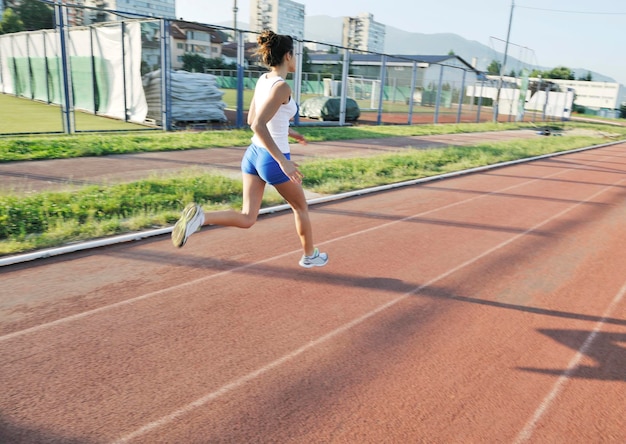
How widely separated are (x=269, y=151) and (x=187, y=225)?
3.09ft

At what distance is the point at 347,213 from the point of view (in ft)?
25.6

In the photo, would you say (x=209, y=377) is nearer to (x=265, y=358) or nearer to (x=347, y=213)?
(x=265, y=358)

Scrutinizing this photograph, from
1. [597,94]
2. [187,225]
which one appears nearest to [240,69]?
[187,225]

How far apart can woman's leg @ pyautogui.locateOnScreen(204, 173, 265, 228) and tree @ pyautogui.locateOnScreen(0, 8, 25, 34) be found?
86.5 feet

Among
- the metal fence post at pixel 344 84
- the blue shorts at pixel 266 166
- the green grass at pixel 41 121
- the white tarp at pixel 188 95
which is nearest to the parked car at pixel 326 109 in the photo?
the metal fence post at pixel 344 84

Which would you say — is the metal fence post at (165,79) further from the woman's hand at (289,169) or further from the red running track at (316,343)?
the woman's hand at (289,169)

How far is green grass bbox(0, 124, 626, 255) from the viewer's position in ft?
19.4

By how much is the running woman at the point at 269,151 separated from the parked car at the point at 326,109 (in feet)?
67.5

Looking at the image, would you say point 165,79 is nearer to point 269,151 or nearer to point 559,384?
point 269,151

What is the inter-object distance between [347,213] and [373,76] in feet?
184

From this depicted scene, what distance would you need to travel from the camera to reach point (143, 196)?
7629 mm

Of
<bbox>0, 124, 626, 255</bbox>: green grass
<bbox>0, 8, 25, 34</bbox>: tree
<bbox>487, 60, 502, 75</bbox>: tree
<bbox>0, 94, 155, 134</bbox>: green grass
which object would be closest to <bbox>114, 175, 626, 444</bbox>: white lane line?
<bbox>0, 124, 626, 255</bbox>: green grass

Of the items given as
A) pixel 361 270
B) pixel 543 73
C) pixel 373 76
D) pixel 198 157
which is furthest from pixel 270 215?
pixel 543 73

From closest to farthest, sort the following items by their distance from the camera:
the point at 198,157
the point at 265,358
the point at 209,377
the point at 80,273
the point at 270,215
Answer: the point at 209,377
the point at 265,358
the point at 80,273
the point at 270,215
the point at 198,157
